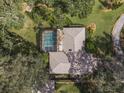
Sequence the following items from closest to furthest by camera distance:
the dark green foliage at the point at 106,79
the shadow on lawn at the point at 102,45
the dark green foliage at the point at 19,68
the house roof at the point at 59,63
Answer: the dark green foliage at the point at 19,68
the dark green foliage at the point at 106,79
the house roof at the point at 59,63
the shadow on lawn at the point at 102,45

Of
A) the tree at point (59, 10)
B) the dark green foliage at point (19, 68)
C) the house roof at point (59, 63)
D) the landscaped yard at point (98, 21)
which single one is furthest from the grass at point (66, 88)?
the tree at point (59, 10)

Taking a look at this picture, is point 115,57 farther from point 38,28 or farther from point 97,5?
point 38,28

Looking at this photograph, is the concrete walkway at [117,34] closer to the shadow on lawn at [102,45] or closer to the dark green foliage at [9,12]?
the shadow on lawn at [102,45]

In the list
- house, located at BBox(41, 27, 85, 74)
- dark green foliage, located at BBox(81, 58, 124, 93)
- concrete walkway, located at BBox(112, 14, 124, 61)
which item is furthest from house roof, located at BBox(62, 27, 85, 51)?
concrete walkway, located at BBox(112, 14, 124, 61)

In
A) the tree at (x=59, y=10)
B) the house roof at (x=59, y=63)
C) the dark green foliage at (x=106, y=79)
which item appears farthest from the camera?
the house roof at (x=59, y=63)

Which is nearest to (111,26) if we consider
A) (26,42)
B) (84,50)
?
(84,50)

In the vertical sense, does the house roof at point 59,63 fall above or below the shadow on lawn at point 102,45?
below

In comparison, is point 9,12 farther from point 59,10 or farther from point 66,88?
point 66,88
